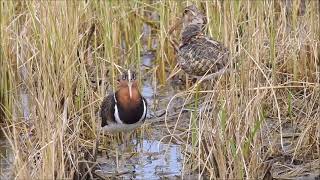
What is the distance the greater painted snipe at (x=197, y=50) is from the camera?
6723mm

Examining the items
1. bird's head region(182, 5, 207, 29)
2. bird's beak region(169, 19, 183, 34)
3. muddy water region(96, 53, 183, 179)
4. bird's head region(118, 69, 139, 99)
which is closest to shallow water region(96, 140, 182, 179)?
muddy water region(96, 53, 183, 179)

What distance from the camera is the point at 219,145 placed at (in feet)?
16.5

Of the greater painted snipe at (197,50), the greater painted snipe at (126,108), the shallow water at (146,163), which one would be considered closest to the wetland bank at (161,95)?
the shallow water at (146,163)

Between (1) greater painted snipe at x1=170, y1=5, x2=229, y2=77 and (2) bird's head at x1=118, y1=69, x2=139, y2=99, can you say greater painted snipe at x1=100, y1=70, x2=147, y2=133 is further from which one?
(1) greater painted snipe at x1=170, y1=5, x2=229, y2=77

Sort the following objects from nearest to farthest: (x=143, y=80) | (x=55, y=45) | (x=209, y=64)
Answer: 1. (x=55, y=45)
2. (x=209, y=64)
3. (x=143, y=80)

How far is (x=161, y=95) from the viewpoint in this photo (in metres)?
7.76

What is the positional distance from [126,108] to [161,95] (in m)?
1.85

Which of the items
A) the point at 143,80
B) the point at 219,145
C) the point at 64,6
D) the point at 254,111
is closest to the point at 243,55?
the point at 254,111

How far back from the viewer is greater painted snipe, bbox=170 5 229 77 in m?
6.72

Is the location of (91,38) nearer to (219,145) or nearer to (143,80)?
(143,80)

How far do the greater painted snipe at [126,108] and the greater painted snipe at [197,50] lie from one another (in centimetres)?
69

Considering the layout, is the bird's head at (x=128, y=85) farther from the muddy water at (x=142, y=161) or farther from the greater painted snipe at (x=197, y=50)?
the greater painted snipe at (x=197, y=50)

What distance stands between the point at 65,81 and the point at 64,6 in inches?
32.8

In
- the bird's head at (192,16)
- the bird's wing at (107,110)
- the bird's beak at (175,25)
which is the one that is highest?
the bird's head at (192,16)
